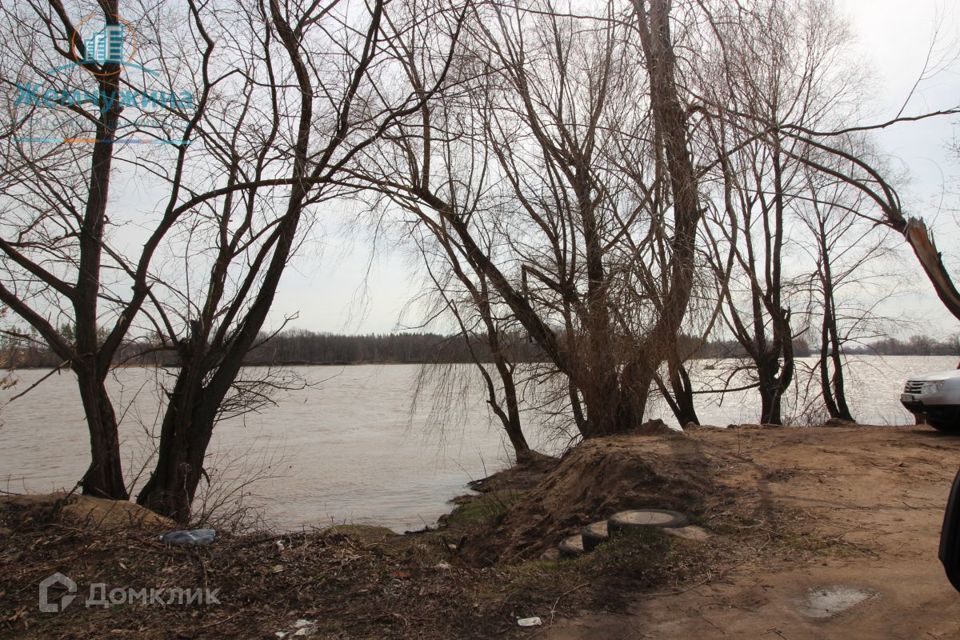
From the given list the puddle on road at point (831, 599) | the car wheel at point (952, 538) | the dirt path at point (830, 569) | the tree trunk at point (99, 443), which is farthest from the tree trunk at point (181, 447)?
the car wheel at point (952, 538)

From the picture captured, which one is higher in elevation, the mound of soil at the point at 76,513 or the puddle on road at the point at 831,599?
the mound of soil at the point at 76,513

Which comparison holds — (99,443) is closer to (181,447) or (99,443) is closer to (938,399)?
(181,447)

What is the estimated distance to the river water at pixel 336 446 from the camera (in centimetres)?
1188

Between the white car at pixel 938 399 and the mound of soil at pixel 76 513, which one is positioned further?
the white car at pixel 938 399

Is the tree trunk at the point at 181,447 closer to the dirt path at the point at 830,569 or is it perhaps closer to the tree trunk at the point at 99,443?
the tree trunk at the point at 99,443

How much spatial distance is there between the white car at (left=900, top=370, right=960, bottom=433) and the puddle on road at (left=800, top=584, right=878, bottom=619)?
6643 mm

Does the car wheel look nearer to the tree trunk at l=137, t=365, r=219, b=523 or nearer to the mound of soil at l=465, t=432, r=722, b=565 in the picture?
the mound of soil at l=465, t=432, r=722, b=565

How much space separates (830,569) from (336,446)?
55.0 feet

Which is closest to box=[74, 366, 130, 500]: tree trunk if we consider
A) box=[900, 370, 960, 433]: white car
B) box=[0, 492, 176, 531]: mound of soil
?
box=[0, 492, 176, 531]: mound of soil

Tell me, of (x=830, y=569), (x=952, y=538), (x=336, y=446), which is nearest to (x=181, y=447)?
(x=830, y=569)

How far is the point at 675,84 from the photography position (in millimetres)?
7461

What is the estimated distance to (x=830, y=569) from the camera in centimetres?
402

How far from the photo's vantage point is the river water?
1188cm

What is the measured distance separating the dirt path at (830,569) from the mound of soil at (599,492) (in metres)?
0.46
